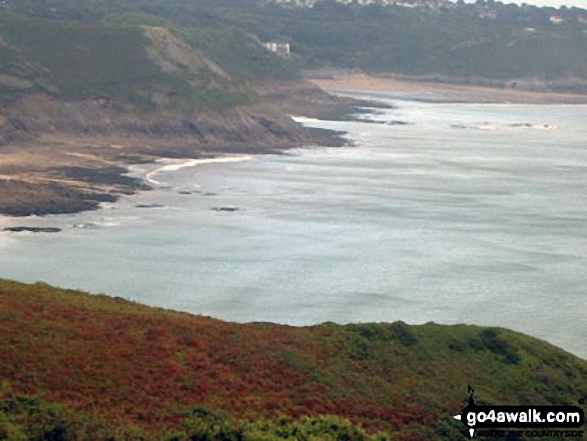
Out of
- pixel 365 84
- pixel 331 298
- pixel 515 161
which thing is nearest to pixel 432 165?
pixel 515 161

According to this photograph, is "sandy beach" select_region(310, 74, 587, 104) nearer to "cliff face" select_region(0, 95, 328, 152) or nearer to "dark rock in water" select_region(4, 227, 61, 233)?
"cliff face" select_region(0, 95, 328, 152)

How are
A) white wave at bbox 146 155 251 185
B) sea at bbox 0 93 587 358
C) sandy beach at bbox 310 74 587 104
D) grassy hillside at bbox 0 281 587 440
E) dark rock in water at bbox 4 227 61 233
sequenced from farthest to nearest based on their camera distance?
sandy beach at bbox 310 74 587 104, white wave at bbox 146 155 251 185, dark rock in water at bbox 4 227 61 233, sea at bbox 0 93 587 358, grassy hillside at bbox 0 281 587 440

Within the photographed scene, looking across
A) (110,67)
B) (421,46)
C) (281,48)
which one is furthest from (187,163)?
(421,46)

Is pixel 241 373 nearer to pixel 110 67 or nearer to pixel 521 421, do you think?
pixel 521 421

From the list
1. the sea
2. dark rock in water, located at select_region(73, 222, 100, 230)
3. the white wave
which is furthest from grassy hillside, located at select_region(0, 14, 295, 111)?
dark rock in water, located at select_region(73, 222, 100, 230)

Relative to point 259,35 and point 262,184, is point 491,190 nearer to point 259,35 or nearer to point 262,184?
point 262,184

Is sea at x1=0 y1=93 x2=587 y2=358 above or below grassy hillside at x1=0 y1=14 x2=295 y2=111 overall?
below
